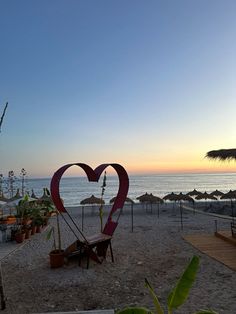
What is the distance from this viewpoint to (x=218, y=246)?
11039 mm

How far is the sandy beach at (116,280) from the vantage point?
6.15 m

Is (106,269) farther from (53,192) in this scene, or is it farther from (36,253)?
(36,253)

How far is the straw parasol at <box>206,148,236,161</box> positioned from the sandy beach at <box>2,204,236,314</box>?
3.45m

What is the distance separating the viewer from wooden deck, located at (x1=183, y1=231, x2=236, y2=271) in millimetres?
9275

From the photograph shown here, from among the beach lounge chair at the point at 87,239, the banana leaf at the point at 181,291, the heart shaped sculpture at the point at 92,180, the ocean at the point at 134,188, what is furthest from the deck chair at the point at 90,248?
the ocean at the point at 134,188

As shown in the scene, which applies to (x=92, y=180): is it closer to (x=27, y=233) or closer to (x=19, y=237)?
(x=19, y=237)

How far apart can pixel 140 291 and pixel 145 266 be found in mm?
2098

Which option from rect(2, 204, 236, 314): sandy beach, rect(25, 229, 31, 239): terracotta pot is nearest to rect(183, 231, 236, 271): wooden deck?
rect(2, 204, 236, 314): sandy beach

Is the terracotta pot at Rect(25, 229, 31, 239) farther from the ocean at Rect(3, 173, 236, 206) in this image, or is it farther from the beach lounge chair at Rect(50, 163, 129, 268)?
the ocean at Rect(3, 173, 236, 206)

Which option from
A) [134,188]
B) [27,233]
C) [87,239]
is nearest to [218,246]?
[87,239]

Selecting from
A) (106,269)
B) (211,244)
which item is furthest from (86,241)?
(211,244)

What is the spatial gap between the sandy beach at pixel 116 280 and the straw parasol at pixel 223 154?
345 cm

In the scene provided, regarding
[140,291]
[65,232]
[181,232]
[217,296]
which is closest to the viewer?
[217,296]

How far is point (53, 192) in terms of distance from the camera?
838 cm
